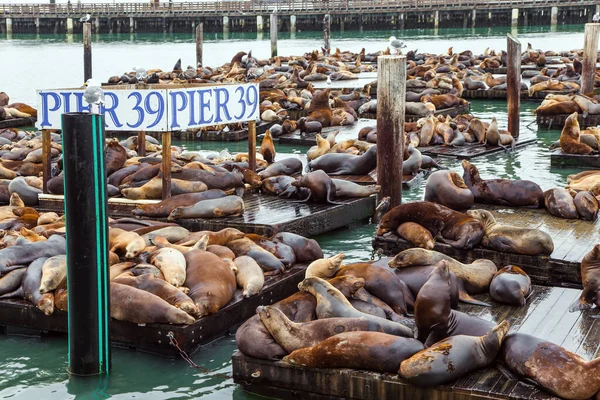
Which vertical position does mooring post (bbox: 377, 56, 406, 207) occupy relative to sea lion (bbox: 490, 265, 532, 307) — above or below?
above

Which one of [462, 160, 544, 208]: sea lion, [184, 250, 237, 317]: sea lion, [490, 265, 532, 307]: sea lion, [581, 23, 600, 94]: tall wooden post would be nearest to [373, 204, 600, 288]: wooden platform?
[462, 160, 544, 208]: sea lion

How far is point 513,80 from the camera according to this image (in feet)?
46.1

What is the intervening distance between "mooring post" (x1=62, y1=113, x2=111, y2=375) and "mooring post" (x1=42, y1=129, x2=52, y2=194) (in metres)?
4.31

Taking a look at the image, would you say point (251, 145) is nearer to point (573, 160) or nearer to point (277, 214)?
point (277, 214)

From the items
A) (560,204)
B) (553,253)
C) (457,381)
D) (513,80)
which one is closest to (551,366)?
(457,381)

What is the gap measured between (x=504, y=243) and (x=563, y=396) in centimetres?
269

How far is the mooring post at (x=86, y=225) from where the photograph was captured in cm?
498

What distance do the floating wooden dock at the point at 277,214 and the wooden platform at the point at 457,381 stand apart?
9.25ft

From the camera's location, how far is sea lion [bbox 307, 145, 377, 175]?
1013cm

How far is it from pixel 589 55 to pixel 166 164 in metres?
10.7

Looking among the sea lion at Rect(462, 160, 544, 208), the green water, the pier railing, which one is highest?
the pier railing

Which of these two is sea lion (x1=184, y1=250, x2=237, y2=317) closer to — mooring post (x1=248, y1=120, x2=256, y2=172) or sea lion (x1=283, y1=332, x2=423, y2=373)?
sea lion (x1=283, y1=332, x2=423, y2=373)

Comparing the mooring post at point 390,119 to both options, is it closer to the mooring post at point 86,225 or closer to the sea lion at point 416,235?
the sea lion at point 416,235

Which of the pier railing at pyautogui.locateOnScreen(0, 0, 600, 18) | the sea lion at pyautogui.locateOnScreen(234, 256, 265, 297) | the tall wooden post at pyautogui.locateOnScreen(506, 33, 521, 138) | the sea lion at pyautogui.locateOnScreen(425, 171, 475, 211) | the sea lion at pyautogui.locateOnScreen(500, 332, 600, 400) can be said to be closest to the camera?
the sea lion at pyautogui.locateOnScreen(500, 332, 600, 400)
